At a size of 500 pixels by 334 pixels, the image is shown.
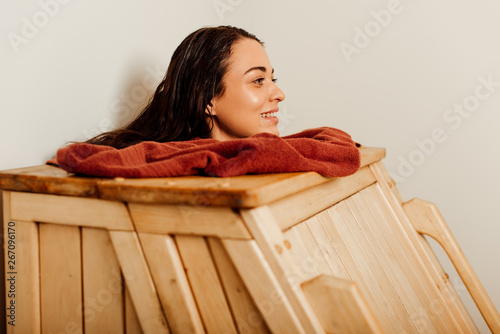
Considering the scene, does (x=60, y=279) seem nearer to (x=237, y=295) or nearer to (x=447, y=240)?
(x=237, y=295)

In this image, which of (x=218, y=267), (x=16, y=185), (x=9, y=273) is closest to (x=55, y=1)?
(x=16, y=185)

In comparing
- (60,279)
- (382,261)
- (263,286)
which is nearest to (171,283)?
(263,286)

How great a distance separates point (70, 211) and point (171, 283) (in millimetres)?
221

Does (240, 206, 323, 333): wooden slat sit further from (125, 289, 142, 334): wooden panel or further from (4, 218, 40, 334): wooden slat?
(4, 218, 40, 334): wooden slat

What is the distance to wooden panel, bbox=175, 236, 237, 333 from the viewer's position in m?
0.69

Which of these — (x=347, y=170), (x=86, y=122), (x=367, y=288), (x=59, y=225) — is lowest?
(x=367, y=288)

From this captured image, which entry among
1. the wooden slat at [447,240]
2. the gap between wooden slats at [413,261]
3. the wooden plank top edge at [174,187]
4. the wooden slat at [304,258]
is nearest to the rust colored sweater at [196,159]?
the wooden plank top edge at [174,187]

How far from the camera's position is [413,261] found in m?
1.16

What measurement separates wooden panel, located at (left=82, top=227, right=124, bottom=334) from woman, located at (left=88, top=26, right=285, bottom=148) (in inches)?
16.4

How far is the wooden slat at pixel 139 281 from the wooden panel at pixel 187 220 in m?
0.03

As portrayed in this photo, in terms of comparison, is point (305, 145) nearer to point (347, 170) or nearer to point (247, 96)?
point (347, 170)

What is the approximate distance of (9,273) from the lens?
0.84 m

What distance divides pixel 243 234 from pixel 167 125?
0.62 metres

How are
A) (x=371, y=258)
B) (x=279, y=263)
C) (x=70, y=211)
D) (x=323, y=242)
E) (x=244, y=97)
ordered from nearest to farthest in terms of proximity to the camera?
(x=279, y=263) → (x=70, y=211) → (x=323, y=242) → (x=371, y=258) → (x=244, y=97)
